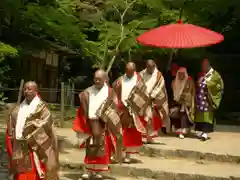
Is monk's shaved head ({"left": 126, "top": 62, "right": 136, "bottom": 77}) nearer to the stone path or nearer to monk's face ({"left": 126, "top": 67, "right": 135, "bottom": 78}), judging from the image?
monk's face ({"left": 126, "top": 67, "right": 135, "bottom": 78})

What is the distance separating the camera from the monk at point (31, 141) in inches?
237

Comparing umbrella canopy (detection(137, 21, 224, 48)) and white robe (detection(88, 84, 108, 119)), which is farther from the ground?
umbrella canopy (detection(137, 21, 224, 48))

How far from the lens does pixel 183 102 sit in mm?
10391

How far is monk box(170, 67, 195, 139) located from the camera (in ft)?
33.9

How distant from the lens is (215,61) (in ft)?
54.1

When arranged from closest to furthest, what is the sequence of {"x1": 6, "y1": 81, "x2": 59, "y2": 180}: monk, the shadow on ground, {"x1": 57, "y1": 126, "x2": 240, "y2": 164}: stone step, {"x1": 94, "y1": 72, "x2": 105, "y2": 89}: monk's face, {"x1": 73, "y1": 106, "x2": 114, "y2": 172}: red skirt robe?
1. {"x1": 6, "y1": 81, "x2": 59, "y2": 180}: monk
2. {"x1": 94, "y1": 72, "x2": 105, "y2": 89}: monk's face
3. {"x1": 73, "y1": 106, "x2": 114, "y2": 172}: red skirt robe
4. the shadow on ground
5. {"x1": 57, "y1": 126, "x2": 240, "y2": 164}: stone step

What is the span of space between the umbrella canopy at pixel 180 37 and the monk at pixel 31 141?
164 inches

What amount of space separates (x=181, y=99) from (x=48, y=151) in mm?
4919

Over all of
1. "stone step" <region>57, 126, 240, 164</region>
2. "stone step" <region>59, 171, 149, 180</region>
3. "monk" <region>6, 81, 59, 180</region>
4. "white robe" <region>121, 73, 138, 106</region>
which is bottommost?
"stone step" <region>59, 171, 149, 180</region>

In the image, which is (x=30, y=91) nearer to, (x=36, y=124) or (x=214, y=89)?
(x=36, y=124)

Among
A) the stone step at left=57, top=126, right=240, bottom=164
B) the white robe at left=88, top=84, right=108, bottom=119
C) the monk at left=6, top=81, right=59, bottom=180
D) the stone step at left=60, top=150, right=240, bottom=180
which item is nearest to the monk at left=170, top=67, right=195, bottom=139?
the stone step at left=57, top=126, right=240, bottom=164

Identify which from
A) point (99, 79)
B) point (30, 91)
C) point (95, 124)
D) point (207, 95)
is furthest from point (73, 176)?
point (207, 95)

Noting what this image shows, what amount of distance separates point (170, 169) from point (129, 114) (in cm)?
121

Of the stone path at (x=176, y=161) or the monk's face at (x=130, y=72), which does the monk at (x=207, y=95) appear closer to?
the stone path at (x=176, y=161)
